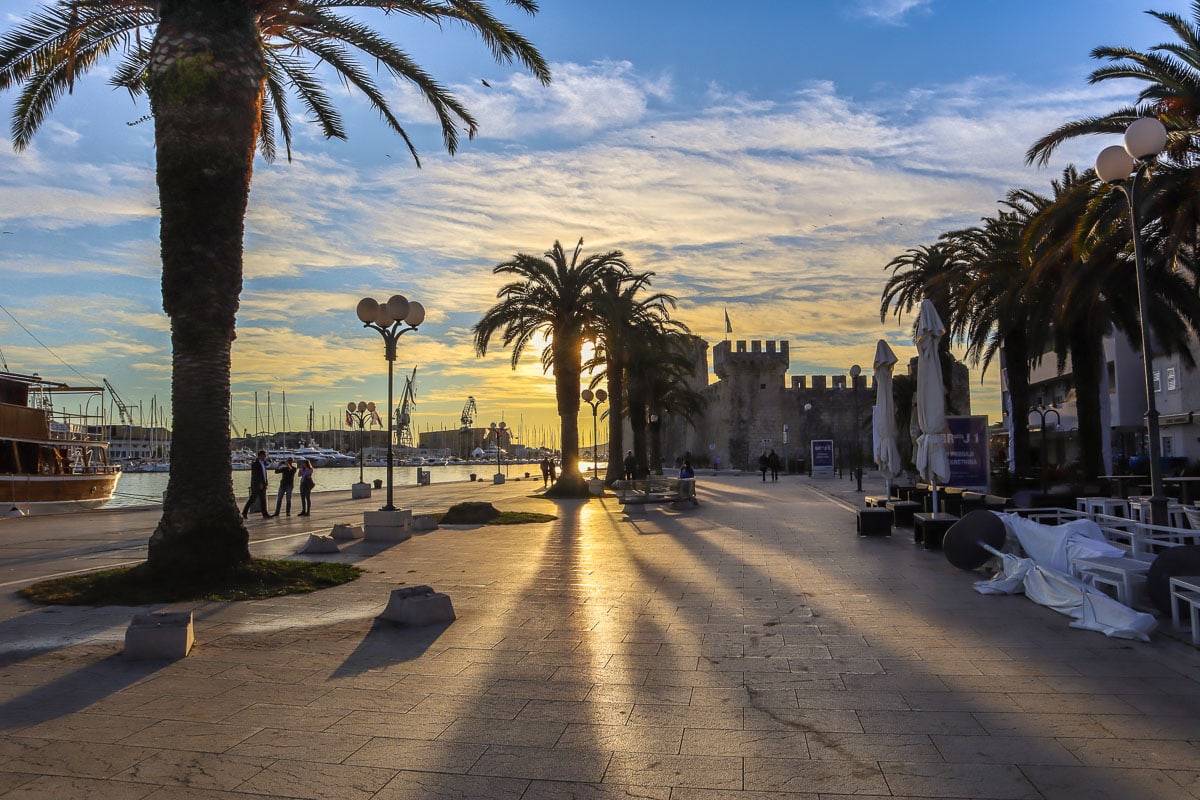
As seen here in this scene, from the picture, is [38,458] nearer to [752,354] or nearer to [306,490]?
[306,490]

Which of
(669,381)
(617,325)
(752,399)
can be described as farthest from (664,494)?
(752,399)

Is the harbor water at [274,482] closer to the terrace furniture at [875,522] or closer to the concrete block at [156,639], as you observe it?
the terrace furniture at [875,522]

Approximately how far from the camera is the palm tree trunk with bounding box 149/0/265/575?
8.20m

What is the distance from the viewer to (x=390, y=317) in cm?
1490

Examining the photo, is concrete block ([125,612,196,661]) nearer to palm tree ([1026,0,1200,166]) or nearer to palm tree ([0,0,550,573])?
palm tree ([0,0,550,573])

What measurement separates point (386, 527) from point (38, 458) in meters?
18.9

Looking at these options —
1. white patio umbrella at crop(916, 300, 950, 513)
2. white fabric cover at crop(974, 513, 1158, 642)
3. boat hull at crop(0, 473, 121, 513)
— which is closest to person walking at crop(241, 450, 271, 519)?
boat hull at crop(0, 473, 121, 513)

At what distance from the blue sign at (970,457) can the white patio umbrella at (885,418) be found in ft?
13.9

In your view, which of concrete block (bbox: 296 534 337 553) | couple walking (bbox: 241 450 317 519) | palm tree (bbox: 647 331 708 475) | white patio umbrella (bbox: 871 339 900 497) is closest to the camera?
concrete block (bbox: 296 534 337 553)

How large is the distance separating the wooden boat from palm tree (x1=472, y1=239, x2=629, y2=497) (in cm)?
1273

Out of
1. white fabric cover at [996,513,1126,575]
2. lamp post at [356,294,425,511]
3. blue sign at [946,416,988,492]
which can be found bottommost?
white fabric cover at [996,513,1126,575]

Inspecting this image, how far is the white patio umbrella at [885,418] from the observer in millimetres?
14266

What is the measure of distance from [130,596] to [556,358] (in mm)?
17570

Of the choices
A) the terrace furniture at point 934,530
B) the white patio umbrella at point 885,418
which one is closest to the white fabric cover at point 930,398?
the terrace furniture at point 934,530
